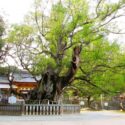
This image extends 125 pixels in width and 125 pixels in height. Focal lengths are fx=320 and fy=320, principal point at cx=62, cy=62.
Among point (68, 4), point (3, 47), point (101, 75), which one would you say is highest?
point (68, 4)

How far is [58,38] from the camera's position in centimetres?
1673

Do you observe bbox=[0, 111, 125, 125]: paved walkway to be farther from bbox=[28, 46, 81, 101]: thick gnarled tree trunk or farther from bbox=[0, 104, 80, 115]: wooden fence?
bbox=[28, 46, 81, 101]: thick gnarled tree trunk

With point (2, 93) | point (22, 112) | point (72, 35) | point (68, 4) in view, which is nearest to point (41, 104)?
point (22, 112)

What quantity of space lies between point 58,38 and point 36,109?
12.6 ft

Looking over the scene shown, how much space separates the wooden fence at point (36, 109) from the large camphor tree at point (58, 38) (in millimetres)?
1070

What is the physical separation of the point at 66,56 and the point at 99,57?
6.45 ft

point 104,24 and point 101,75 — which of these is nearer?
point 104,24

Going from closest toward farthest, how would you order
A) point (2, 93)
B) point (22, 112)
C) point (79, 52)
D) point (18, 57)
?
point (22, 112)
point (79, 52)
point (18, 57)
point (2, 93)

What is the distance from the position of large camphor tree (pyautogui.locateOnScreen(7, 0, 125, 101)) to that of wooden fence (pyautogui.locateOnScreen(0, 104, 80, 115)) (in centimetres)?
107

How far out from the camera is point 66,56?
18.1 meters

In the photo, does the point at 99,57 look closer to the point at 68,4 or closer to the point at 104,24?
the point at 104,24

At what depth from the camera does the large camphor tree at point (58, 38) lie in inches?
647

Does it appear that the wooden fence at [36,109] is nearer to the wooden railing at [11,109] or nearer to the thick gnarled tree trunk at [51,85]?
the wooden railing at [11,109]

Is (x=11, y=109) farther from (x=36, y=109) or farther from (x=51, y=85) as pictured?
(x=51, y=85)
